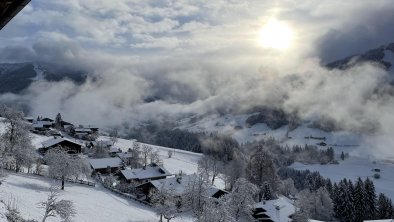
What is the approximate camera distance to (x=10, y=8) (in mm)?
5961

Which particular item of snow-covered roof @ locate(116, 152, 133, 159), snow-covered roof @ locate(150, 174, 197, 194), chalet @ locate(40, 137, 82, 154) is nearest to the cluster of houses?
chalet @ locate(40, 137, 82, 154)

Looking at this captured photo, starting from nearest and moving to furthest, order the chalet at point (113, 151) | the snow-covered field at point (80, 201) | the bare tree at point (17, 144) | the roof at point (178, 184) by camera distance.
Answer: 1. the snow-covered field at point (80, 201)
2. the bare tree at point (17, 144)
3. the roof at point (178, 184)
4. the chalet at point (113, 151)

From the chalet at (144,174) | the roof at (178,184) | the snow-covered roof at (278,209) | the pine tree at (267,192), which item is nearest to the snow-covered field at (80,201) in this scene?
the roof at (178,184)

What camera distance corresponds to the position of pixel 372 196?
10488 cm

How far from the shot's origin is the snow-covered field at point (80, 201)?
54.4 metres

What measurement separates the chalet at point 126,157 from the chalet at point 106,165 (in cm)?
994

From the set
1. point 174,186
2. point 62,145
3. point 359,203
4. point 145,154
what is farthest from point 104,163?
point 359,203

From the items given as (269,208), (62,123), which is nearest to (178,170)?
(269,208)

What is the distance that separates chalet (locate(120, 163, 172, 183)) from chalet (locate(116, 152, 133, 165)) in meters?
20.6

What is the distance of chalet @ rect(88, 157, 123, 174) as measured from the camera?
116m

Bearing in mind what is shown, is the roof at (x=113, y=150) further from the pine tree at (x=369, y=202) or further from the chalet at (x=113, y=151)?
the pine tree at (x=369, y=202)

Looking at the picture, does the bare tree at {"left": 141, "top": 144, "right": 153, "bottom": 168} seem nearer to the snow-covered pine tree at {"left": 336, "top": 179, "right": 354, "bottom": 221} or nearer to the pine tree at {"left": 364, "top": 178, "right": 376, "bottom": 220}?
the snow-covered pine tree at {"left": 336, "top": 179, "right": 354, "bottom": 221}

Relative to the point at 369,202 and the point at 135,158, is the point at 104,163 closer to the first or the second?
the point at 135,158

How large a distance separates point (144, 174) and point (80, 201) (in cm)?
4551
